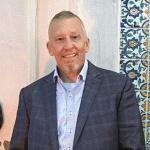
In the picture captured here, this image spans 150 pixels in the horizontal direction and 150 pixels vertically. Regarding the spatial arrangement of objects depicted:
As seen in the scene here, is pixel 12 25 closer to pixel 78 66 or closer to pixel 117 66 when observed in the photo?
pixel 78 66

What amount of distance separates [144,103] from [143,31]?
49 centimetres

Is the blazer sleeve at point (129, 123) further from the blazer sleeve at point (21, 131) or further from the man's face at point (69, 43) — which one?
the blazer sleeve at point (21, 131)

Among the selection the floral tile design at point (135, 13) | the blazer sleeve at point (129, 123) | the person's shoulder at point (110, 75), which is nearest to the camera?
the blazer sleeve at point (129, 123)

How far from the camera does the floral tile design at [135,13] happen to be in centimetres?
163

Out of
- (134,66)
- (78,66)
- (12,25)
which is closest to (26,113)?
(78,66)

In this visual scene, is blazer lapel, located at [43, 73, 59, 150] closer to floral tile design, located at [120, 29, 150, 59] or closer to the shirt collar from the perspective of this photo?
the shirt collar

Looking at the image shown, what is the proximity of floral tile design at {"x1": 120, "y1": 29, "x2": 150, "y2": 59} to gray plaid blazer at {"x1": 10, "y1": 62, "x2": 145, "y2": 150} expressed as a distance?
14.7 inches

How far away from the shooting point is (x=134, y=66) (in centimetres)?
165

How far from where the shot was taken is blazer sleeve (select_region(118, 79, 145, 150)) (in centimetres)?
118

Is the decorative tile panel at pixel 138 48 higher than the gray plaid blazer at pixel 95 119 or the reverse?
higher

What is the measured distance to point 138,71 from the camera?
1653mm

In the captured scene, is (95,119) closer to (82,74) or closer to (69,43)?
(82,74)

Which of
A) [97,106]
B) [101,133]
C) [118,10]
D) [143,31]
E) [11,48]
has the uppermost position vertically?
[118,10]

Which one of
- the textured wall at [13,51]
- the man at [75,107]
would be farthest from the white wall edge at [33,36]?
the man at [75,107]
